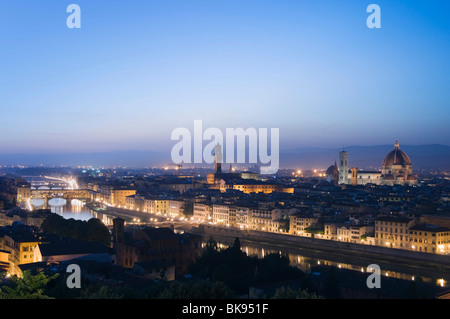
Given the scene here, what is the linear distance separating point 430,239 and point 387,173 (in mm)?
35818

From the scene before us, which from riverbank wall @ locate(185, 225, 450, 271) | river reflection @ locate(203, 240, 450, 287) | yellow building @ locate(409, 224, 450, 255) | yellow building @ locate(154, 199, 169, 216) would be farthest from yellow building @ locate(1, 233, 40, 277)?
yellow building @ locate(154, 199, 169, 216)

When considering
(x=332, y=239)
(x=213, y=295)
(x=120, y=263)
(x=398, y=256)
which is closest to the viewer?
(x=213, y=295)

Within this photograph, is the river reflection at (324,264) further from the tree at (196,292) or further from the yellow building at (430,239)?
the tree at (196,292)

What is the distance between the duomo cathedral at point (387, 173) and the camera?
165 ft

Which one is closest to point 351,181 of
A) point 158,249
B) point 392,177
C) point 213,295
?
point 392,177

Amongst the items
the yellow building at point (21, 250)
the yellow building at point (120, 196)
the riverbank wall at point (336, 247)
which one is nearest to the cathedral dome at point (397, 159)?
the yellow building at point (120, 196)

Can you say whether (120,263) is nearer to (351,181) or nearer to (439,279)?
(439,279)

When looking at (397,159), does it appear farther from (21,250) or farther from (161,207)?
(21,250)

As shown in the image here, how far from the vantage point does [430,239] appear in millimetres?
17438
